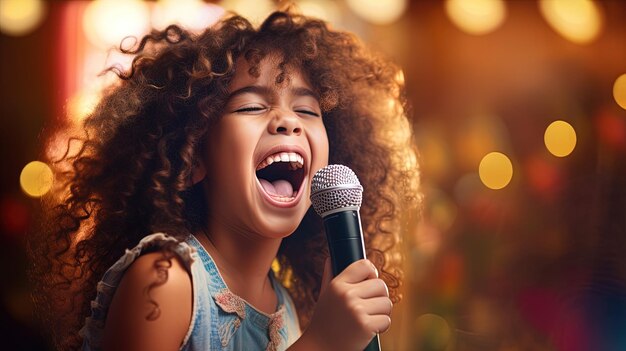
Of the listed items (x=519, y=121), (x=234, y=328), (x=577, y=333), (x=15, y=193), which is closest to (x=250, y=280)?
(x=234, y=328)

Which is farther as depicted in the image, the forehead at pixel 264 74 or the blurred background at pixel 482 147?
the blurred background at pixel 482 147

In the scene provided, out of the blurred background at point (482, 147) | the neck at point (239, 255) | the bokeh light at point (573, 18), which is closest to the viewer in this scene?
the neck at point (239, 255)

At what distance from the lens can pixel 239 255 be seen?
0.78 metres

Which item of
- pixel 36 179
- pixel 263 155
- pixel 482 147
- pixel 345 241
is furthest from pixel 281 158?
pixel 482 147

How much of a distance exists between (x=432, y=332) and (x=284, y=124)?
68cm

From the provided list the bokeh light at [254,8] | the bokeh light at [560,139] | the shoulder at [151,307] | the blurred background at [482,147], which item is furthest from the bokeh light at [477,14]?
the shoulder at [151,307]

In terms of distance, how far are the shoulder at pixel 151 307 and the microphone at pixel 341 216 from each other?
0.14 m

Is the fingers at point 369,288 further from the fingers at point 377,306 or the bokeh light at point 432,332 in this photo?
the bokeh light at point 432,332

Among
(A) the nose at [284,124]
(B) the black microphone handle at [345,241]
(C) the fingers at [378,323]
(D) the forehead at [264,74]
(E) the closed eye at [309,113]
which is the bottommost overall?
(C) the fingers at [378,323]

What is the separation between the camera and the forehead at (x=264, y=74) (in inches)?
30.5

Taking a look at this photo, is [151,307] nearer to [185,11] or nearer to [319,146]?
[319,146]

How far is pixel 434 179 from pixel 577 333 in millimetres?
384

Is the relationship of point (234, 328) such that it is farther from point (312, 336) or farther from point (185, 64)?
point (185, 64)

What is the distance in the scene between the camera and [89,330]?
0.71 meters
